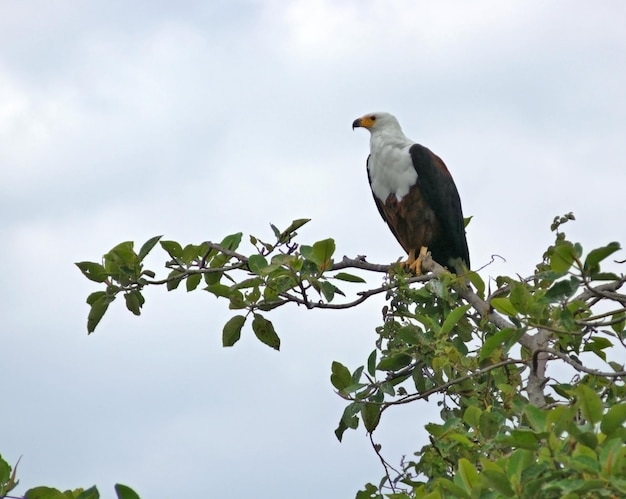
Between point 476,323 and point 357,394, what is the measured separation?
2.90ft

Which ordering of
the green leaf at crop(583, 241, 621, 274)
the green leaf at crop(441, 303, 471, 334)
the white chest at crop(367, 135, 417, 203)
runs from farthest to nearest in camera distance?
the white chest at crop(367, 135, 417, 203)
the green leaf at crop(441, 303, 471, 334)
the green leaf at crop(583, 241, 621, 274)

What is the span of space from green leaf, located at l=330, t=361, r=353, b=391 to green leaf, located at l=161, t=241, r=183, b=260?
0.79 meters

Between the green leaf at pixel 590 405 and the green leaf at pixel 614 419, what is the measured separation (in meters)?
0.03

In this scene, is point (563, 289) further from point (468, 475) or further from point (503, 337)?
point (468, 475)

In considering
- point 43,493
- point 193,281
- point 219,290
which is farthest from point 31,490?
point 193,281

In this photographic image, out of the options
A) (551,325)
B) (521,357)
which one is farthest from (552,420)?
(521,357)

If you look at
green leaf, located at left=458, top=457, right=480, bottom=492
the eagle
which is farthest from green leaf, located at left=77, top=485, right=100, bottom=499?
the eagle

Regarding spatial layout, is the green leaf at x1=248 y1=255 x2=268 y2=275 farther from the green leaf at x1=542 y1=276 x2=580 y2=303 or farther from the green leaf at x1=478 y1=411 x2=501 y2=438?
the green leaf at x1=542 y1=276 x2=580 y2=303

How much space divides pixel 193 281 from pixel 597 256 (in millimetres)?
1902

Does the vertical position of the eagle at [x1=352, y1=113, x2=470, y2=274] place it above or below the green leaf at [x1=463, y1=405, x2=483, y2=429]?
above

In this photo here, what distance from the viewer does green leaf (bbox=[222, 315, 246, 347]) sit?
3760 millimetres

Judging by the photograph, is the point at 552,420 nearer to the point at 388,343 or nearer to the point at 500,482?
the point at 500,482

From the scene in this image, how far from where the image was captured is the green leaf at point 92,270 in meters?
3.79

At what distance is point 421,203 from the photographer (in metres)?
6.20
